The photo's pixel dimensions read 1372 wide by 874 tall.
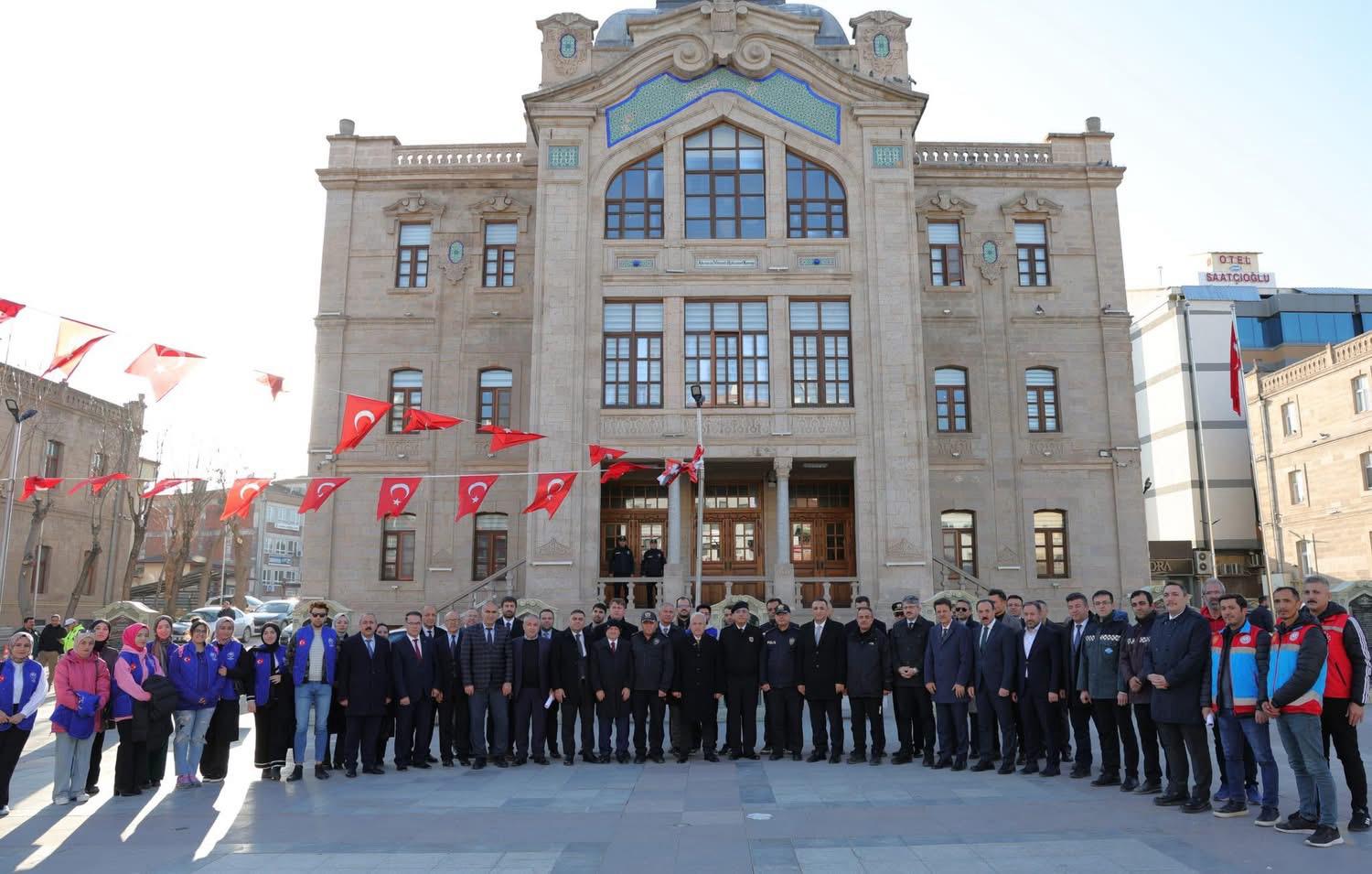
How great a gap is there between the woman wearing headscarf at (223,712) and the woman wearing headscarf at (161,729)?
436mm

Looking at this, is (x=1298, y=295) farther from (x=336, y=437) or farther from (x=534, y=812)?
(x=534, y=812)

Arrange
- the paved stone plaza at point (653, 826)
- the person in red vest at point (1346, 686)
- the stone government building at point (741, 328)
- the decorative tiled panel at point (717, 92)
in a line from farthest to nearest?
1. the decorative tiled panel at point (717, 92)
2. the stone government building at point (741, 328)
3. the person in red vest at point (1346, 686)
4. the paved stone plaza at point (653, 826)

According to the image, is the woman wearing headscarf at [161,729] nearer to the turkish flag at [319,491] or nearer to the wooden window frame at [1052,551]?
the turkish flag at [319,491]

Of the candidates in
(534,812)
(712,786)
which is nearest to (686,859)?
(534,812)

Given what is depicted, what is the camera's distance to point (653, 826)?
29.2 feet

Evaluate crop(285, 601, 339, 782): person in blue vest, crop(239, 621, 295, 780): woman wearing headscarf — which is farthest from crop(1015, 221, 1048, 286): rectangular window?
crop(239, 621, 295, 780): woman wearing headscarf

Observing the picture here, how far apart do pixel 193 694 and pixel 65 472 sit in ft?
113

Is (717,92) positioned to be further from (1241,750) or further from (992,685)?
(1241,750)

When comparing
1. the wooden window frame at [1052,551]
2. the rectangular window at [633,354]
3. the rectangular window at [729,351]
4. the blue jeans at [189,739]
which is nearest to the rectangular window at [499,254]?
the rectangular window at [633,354]

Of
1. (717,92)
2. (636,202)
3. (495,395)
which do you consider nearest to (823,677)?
(636,202)

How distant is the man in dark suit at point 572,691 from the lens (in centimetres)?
1282

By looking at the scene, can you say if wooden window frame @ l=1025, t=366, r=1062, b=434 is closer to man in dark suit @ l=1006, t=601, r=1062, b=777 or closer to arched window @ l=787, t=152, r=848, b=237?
arched window @ l=787, t=152, r=848, b=237

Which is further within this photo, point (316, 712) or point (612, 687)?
point (612, 687)

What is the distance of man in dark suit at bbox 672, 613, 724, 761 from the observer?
12875 millimetres
